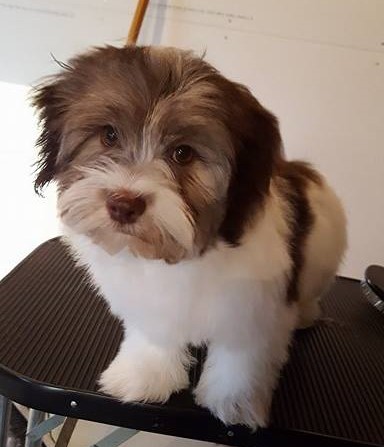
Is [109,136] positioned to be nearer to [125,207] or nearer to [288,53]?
[125,207]

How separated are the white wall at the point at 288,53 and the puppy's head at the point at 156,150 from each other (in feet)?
3.09

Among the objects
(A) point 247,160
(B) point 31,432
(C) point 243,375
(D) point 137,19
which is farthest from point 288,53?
(B) point 31,432

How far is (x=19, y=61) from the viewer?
1792mm

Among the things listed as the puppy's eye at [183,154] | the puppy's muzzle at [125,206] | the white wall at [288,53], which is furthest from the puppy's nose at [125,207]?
the white wall at [288,53]

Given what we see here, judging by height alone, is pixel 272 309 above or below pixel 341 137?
below

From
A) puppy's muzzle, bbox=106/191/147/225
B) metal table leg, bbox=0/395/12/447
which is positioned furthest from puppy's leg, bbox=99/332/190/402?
puppy's muzzle, bbox=106/191/147/225

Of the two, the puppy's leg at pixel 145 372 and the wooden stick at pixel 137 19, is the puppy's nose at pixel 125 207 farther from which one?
the wooden stick at pixel 137 19

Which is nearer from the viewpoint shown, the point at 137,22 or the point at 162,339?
the point at 162,339

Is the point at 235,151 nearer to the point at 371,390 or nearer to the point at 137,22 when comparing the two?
the point at 371,390

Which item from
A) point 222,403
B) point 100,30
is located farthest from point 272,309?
point 100,30

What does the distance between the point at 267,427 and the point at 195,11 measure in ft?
4.13

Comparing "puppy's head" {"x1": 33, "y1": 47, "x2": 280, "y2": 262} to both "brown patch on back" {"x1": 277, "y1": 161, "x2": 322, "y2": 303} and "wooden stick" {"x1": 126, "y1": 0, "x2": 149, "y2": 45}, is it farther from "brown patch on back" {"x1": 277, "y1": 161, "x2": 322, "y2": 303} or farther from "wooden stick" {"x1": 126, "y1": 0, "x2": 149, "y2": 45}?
"wooden stick" {"x1": 126, "y1": 0, "x2": 149, "y2": 45}

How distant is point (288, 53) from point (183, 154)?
1.06 m

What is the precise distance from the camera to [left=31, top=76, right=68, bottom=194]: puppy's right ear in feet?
2.83
